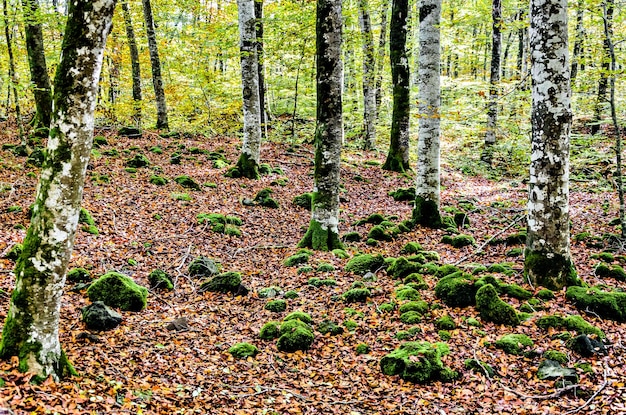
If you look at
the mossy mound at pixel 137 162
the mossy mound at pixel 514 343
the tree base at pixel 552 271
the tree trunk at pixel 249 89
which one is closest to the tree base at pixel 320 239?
the tree base at pixel 552 271

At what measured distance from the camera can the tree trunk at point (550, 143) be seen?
21.2 feet

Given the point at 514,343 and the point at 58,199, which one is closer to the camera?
the point at 58,199

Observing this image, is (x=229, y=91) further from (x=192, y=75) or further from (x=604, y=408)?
(x=604, y=408)

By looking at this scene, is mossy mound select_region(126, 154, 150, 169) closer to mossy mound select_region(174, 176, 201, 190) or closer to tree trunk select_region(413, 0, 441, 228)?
mossy mound select_region(174, 176, 201, 190)

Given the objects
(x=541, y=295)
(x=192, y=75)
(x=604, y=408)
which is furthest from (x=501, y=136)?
(x=604, y=408)

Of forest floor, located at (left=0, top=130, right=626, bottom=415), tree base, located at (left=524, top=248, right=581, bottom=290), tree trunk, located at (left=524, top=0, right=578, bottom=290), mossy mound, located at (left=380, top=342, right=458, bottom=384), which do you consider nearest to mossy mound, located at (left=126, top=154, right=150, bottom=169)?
forest floor, located at (left=0, top=130, right=626, bottom=415)

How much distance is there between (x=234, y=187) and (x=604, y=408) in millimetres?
11333

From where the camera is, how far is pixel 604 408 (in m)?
4.56

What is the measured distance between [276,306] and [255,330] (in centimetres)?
73

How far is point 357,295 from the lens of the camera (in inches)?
298

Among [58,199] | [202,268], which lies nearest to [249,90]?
[202,268]

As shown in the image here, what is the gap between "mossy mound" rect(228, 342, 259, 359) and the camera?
19.5ft

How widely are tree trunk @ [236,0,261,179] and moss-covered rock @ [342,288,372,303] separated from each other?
813 centimetres

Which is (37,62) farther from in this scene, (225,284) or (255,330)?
(255,330)
